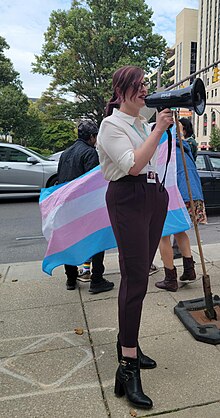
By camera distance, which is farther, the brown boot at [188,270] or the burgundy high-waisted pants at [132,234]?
the brown boot at [188,270]

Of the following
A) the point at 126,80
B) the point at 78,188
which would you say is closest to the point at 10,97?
the point at 78,188

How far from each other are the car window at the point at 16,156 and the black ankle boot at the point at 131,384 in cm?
949

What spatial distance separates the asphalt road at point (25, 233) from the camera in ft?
18.6

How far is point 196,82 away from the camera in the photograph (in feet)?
7.21

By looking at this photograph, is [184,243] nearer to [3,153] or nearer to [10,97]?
[3,153]

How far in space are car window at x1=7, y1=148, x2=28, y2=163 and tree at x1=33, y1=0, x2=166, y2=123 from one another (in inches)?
591

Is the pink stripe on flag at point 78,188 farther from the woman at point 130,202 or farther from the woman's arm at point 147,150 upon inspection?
the woman's arm at point 147,150

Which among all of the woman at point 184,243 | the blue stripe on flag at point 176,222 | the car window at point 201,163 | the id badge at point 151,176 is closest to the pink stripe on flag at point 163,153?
the woman at point 184,243

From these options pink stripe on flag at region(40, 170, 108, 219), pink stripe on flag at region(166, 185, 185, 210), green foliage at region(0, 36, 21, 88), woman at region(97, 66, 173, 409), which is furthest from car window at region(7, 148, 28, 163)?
green foliage at region(0, 36, 21, 88)

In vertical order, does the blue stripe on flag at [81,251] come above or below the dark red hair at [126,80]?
below

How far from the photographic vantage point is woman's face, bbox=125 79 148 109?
2.00 meters

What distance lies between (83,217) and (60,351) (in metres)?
1.29

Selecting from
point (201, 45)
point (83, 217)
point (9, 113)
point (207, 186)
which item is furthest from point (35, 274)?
point (201, 45)

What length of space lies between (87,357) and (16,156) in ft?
29.9
